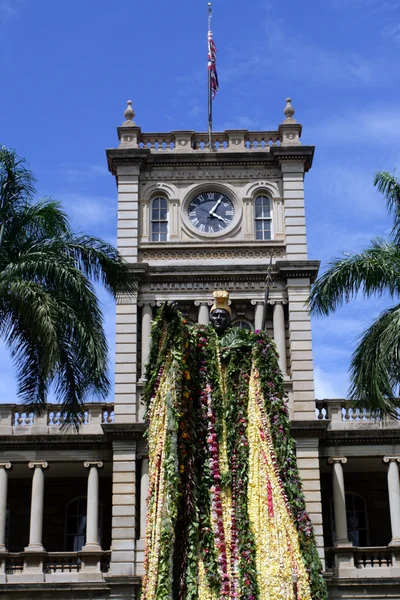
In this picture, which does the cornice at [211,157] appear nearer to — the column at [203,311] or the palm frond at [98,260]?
the column at [203,311]

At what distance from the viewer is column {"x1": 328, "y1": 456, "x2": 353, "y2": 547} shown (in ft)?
106

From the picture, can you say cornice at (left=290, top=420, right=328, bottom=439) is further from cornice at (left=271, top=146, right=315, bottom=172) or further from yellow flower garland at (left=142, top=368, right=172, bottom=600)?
yellow flower garland at (left=142, top=368, right=172, bottom=600)

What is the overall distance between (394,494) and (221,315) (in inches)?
732

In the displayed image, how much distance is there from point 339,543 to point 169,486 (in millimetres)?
19545

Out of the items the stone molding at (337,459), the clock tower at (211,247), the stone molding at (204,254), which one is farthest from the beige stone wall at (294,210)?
the stone molding at (337,459)

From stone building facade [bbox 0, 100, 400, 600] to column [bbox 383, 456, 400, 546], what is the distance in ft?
0.13

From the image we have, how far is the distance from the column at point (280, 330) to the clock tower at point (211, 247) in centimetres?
3

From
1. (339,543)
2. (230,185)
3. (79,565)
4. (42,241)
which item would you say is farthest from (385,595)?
(42,241)

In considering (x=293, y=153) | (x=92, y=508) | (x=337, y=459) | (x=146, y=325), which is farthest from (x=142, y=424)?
(x=293, y=153)

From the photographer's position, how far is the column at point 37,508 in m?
32.1

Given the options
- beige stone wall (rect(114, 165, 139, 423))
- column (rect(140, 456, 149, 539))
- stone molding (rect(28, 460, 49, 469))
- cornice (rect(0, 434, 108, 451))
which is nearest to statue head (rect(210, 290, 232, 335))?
column (rect(140, 456, 149, 539))

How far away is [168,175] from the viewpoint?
3609cm

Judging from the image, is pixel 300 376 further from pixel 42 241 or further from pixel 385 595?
pixel 42 241

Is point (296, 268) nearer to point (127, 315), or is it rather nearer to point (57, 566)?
point (127, 315)
